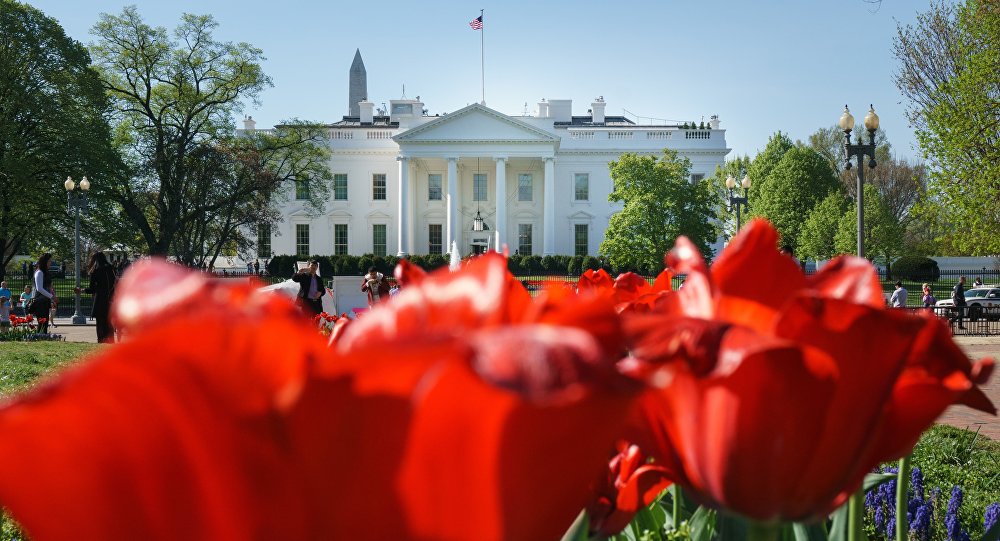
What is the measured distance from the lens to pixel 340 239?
1948 inches

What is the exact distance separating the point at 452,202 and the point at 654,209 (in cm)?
1457

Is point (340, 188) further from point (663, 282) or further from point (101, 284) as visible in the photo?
point (663, 282)

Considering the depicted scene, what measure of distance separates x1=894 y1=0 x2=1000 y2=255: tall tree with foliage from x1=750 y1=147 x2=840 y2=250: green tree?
23.2 meters

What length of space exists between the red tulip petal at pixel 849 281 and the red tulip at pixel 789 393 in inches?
1.7

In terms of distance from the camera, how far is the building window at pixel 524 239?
158ft

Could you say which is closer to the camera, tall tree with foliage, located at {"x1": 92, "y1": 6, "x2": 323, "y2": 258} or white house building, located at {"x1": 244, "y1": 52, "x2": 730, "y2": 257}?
tall tree with foliage, located at {"x1": 92, "y1": 6, "x2": 323, "y2": 258}

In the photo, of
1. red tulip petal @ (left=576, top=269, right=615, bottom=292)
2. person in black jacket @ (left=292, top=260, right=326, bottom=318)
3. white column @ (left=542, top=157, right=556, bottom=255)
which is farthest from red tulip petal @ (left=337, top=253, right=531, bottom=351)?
white column @ (left=542, top=157, right=556, bottom=255)

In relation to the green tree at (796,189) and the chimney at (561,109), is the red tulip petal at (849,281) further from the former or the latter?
the chimney at (561,109)

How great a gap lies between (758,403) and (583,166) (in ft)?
158

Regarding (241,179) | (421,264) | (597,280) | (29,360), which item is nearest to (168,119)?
(241,179)

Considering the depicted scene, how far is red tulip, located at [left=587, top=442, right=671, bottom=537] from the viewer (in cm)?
62

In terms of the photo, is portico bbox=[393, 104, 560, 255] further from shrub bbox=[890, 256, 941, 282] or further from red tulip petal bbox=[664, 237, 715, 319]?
red tulip petal bbox=[664, 237, 715, 319]

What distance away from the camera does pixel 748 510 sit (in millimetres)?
414

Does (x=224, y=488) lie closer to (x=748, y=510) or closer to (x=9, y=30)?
(x=748, y=510)
